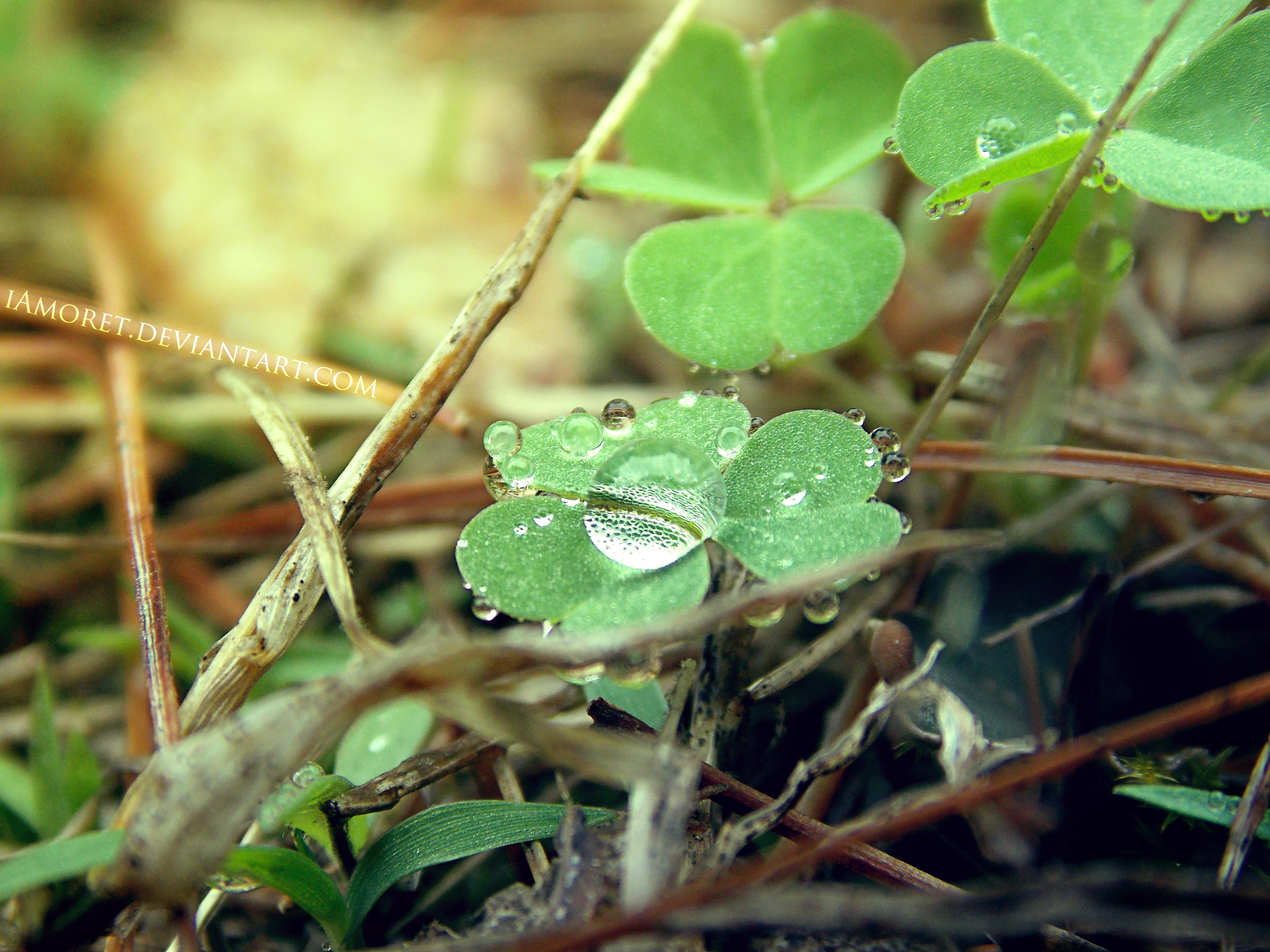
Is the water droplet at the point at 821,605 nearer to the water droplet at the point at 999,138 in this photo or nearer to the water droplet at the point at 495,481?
the water droplet at the point at 495,481

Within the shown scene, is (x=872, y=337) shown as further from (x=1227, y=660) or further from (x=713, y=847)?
(x=713, y=847)

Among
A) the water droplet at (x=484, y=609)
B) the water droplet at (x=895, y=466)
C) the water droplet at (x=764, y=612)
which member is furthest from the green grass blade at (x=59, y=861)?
the water droplet at (x=895, y=466)

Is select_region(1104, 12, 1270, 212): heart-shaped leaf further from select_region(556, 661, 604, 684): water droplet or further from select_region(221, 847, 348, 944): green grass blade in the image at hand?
select_region(221, 847, 348, 944): green grass blade

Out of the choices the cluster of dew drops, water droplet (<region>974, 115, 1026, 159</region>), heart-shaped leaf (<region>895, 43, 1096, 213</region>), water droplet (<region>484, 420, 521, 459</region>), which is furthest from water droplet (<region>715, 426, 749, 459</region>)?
water droplet (<region>974, 115, 1026, 159</region>)

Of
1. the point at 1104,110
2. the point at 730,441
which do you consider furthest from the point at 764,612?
the point at 1104,110

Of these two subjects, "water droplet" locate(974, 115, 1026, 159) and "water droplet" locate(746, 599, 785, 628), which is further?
"water droplet" locate(974, 115, 1026, 159)

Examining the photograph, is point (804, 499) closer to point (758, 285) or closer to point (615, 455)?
point (615, 455)
